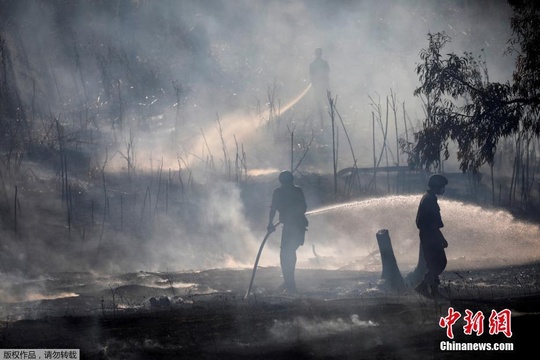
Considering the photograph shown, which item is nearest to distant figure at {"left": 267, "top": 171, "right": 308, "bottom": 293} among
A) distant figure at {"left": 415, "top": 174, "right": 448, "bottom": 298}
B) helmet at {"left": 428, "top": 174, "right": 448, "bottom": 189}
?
distant figure at {"left": 415, "top": 174, "right": 448, "bottom": 298}

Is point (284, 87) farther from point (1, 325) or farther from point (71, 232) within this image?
point (1, 325)

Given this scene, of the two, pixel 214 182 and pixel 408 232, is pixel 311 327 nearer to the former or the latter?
pixel 408 232

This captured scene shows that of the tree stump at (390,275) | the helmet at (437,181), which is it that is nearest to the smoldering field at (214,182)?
the tree stump at (390,275)

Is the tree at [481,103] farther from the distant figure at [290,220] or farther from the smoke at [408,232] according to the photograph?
the distant figure at [290,220]

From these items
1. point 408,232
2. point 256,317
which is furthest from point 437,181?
point 408,232

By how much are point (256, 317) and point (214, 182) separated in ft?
56.3

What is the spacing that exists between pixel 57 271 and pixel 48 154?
37.9 ft

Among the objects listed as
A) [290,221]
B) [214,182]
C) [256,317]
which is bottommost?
[256,317]

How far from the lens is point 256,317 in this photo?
1282cm

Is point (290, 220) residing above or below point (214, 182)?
below

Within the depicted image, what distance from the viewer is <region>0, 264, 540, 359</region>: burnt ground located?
11.0 m

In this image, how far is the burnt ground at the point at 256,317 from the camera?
11.0m

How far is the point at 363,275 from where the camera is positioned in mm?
18141

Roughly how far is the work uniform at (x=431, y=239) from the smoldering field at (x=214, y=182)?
652 millimetres
